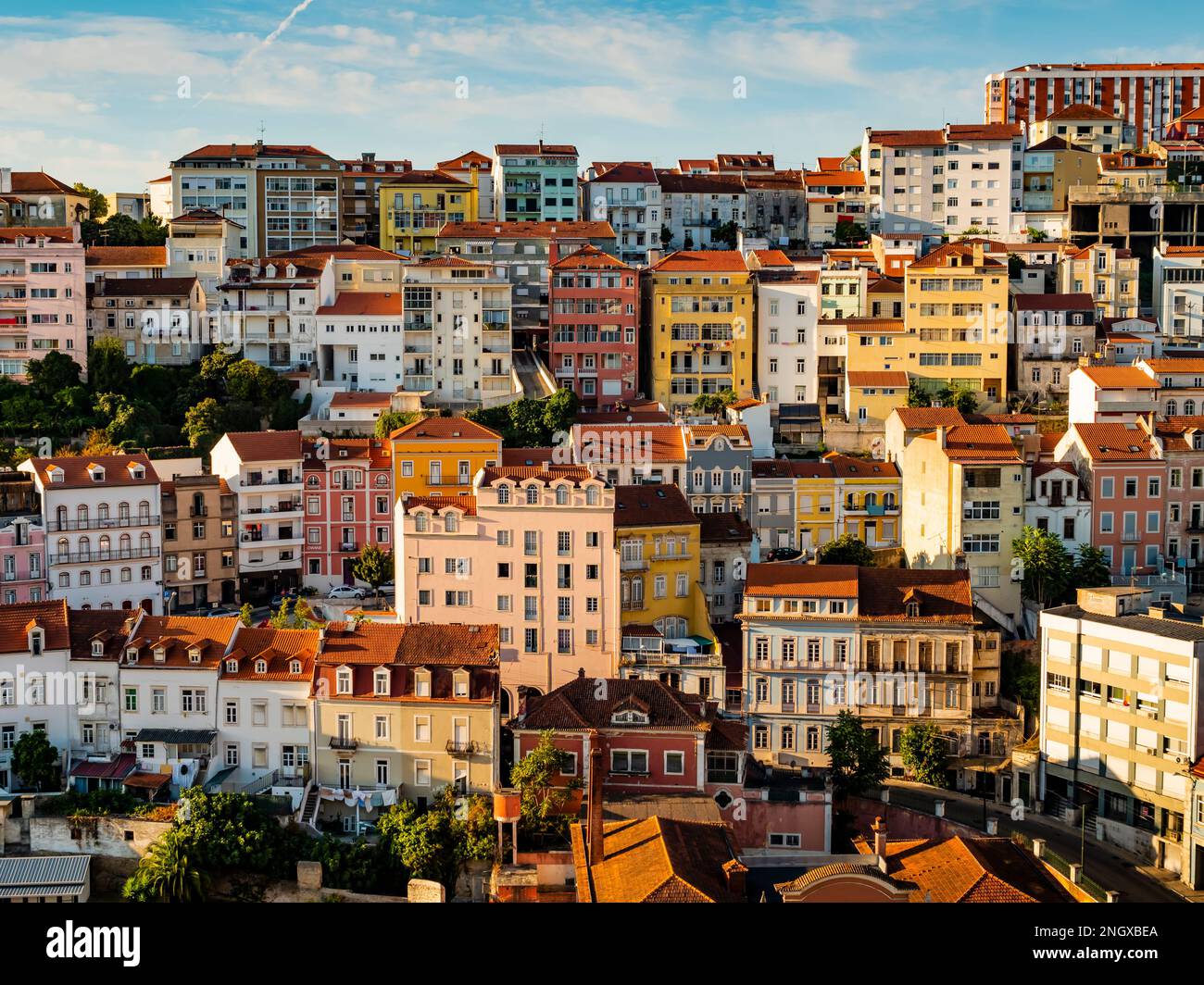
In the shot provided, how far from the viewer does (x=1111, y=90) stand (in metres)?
82.2

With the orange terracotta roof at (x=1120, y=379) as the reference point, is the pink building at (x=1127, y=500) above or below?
below

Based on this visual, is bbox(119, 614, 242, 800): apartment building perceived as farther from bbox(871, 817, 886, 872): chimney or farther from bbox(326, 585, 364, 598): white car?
bbox(871, 817, 886, 872): chimney

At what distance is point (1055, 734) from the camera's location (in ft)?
105

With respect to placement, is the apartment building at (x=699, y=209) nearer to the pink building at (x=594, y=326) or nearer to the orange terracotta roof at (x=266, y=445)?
the pink building at (x=594, y=326)

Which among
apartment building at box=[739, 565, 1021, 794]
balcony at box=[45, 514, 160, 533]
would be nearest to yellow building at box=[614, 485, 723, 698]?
apartment building at box=[739, 565, 1021, 794]

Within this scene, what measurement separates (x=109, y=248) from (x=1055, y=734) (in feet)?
119

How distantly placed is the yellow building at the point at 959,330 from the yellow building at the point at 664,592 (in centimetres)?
1496

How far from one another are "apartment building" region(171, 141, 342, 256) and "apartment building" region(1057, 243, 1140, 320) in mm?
27730

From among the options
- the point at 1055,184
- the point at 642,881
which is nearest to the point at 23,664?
the point at 642,881

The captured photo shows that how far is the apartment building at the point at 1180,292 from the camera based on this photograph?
5562 centimetres

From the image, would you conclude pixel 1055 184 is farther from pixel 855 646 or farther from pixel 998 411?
pixel 855 646

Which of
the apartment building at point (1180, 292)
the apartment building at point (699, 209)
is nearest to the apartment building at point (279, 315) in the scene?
the apartment building at point (699, 209)

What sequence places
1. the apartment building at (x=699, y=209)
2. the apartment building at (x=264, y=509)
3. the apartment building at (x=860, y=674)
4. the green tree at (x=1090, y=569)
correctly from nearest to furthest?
the apartment building at (x=860, y=674), the green tree at (x=1090, y=569), the apartment building at (x=264, y=509), the apartment building at (x=699, y=209)
